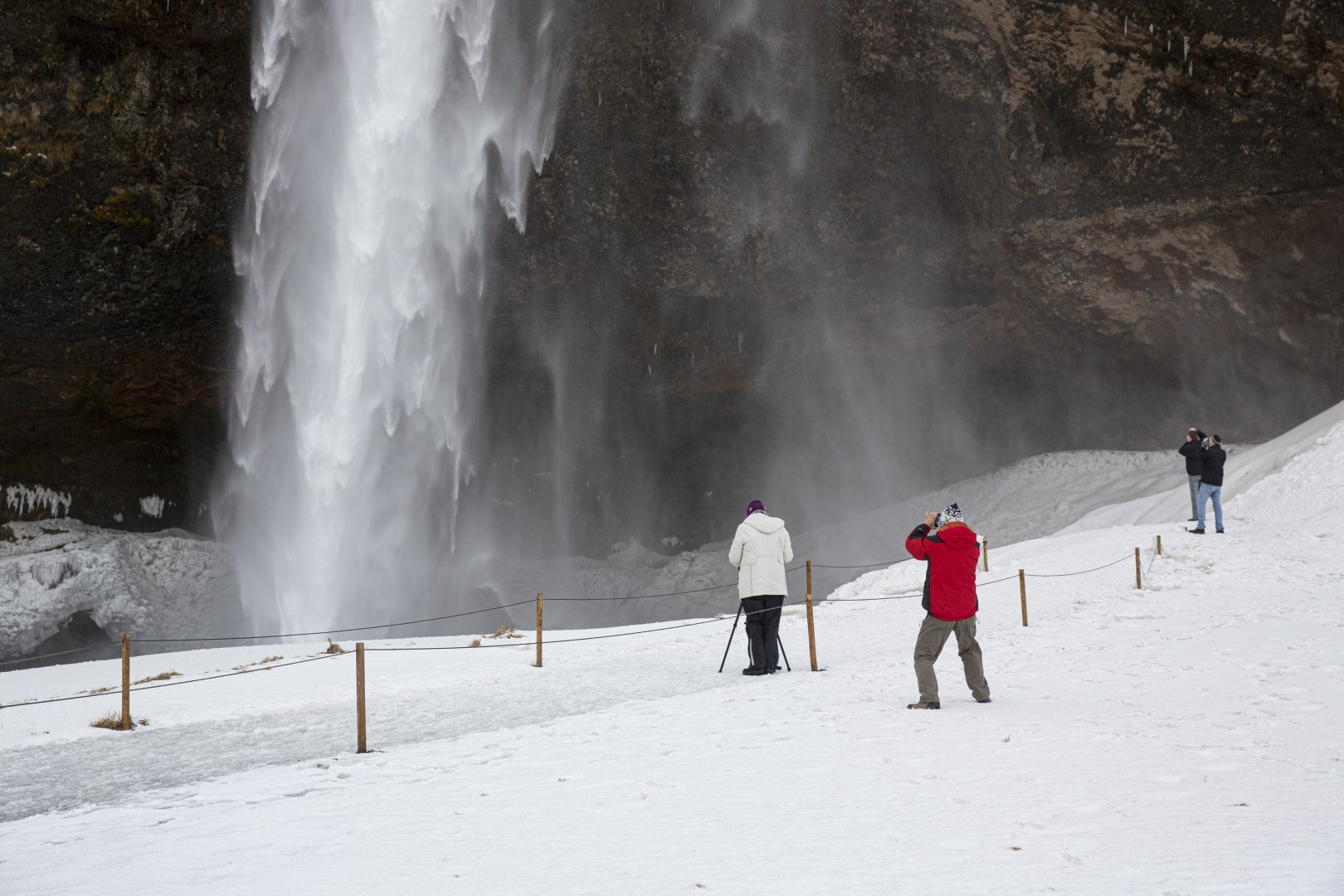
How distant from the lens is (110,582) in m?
26.6

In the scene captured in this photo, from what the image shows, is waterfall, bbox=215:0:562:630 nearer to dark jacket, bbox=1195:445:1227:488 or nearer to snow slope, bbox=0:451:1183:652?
snow slope, bbox=0:451:1183:652

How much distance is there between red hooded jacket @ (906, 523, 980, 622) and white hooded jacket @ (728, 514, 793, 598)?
2191mm

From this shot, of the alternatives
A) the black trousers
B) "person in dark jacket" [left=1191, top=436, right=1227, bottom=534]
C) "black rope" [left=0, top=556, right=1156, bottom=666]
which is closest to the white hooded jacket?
the black trousers

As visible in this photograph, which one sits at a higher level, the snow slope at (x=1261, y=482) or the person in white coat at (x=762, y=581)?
the snow slope at (x=1261, y=482)

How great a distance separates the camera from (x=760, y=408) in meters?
32.3

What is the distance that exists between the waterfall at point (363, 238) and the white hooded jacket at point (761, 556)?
17.7 meters

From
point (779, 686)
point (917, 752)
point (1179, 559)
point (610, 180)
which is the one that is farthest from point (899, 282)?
point (917, 752)

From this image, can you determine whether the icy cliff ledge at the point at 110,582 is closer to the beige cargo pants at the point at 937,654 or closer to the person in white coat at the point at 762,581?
the person in white coat at the point at 762,581

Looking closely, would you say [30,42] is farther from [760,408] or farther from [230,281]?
[760,408]

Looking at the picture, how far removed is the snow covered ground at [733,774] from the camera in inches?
159

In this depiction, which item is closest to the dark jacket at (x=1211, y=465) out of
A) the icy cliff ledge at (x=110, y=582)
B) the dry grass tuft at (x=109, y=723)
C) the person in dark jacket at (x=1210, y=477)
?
the person in dark jacket at (x=1210, y=477)

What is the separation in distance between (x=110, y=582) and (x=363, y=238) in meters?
11.1

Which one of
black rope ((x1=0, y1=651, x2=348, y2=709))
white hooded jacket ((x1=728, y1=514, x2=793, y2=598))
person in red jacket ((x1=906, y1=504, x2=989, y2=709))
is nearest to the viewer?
person in red jacket ((x1=906, y1=504, x2=989, y2=709))

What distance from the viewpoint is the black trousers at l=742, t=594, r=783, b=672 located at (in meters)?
9.88
